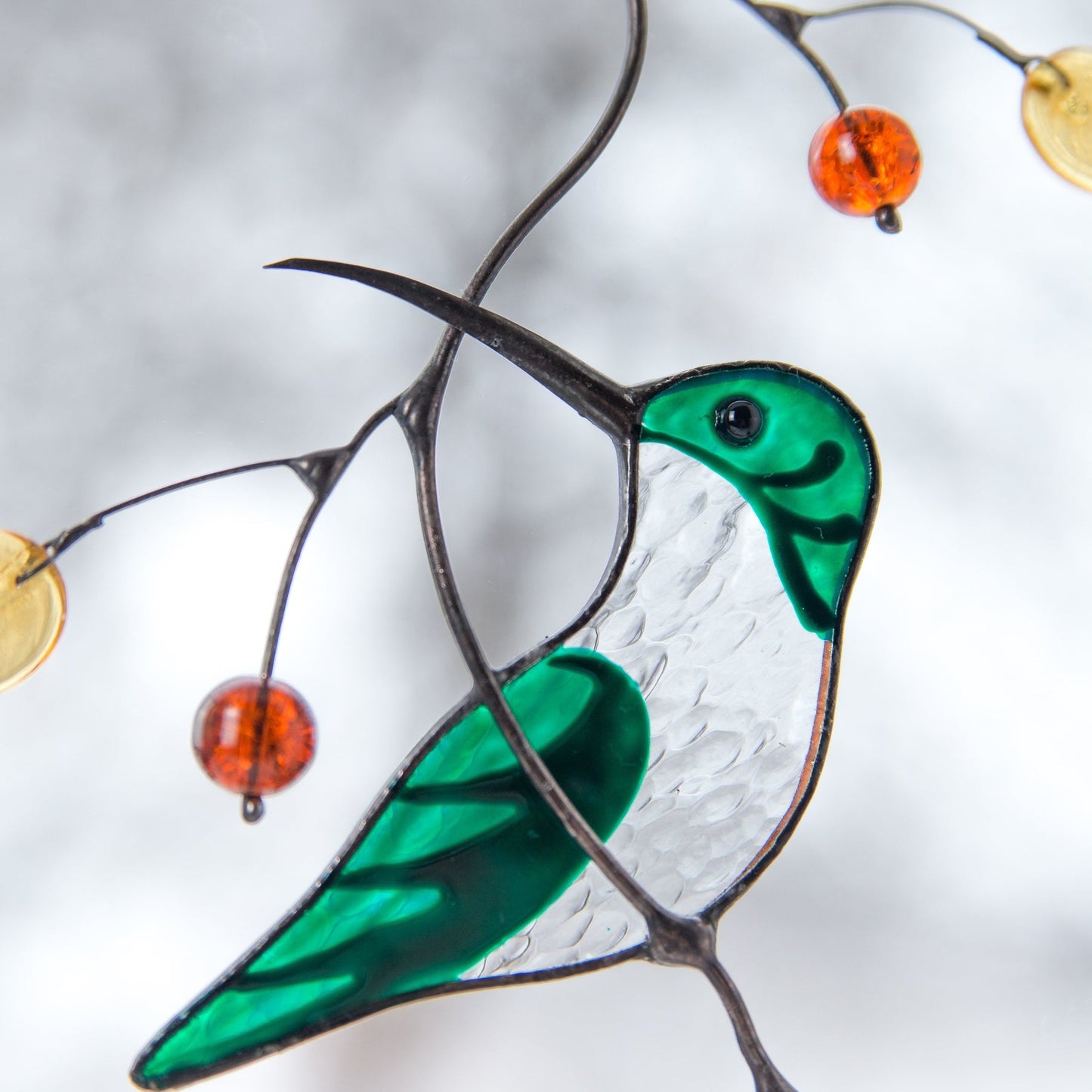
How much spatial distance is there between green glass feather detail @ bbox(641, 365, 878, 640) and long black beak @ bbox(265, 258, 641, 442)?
0.04 metres

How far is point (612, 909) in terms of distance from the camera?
0.75 metres

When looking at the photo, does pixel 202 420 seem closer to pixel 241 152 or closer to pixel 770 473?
pixel 241 152

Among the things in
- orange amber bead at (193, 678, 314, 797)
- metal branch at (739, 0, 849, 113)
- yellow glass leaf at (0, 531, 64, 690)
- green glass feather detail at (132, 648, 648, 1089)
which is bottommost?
green glass feather detail at (132, 648, 648, 1089)

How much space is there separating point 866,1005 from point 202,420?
2.39ft

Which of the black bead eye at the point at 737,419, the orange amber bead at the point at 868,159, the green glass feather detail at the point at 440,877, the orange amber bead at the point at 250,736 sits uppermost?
the orange amber bead at the point at 868,159

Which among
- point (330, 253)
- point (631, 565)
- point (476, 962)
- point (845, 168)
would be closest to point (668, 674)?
point (631, 565)

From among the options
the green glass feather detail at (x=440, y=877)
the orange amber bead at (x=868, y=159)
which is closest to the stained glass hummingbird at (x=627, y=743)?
the green glass feather detail at (x=440, y=877)

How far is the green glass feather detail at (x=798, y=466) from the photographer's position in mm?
749

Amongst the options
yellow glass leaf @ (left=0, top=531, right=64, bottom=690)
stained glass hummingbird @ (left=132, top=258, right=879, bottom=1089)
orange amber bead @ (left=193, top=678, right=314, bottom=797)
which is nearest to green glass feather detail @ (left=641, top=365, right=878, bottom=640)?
stained glass hummingbird @ (left=132, top=258, right=879, bottom=1089)

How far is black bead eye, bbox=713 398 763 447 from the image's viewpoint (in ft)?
2.46

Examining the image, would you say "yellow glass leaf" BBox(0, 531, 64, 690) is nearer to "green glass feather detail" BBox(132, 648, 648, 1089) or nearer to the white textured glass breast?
"green glass feather detail" BBox(132, 648, 648, 1089)

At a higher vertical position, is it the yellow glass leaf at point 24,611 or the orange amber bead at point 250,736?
the yellow glass leaf at point 24,611

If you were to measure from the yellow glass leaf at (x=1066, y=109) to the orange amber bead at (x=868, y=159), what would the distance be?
0.30 ft

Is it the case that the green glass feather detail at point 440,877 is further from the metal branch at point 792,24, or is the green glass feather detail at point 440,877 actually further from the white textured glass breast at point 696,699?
the metal branch at point 792,24
